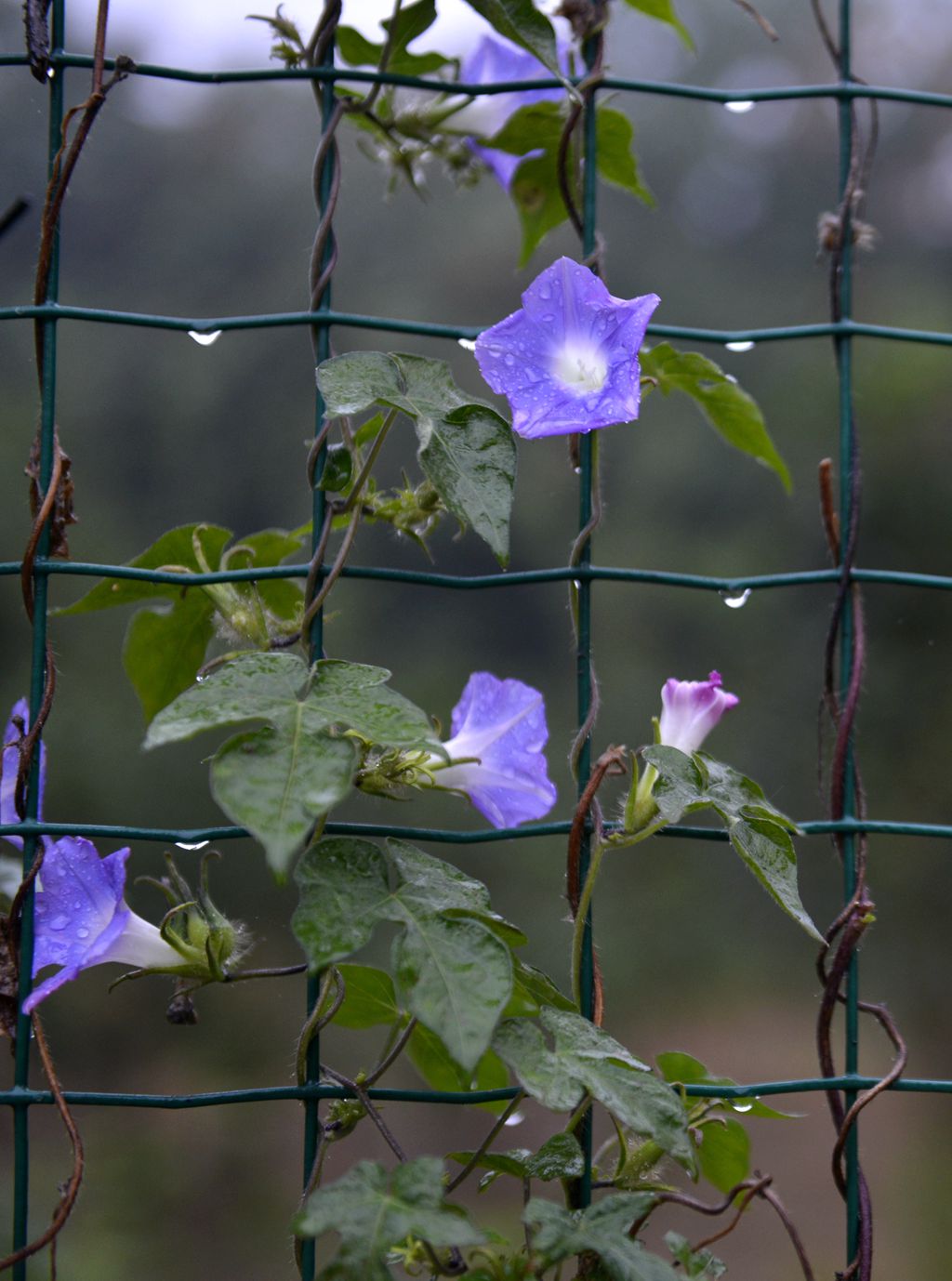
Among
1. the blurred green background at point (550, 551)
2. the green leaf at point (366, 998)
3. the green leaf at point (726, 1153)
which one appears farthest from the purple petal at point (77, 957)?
the blurred green background at point (550, 551)

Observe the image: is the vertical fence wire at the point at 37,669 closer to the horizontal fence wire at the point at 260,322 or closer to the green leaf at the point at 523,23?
the horizontal fence wire at the point at 260,322

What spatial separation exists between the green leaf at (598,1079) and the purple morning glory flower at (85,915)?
18cm

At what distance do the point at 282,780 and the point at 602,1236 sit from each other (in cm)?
24

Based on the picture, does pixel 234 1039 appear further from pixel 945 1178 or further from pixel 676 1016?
Result: pixel 945 1178

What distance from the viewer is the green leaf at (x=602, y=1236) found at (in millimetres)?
527

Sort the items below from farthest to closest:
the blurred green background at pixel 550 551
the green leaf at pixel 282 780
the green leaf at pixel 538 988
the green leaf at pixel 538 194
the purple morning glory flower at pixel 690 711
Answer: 1. the blurred green background at pixel 550 551
2. the green leaf at pixel 538 194
3. the purple morning glory flower at pixel 690 711
4. the green leaf at pixel 538 988
5. the green leaf at pixel 282 780

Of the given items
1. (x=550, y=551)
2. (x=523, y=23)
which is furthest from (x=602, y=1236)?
(x=550, y=551)

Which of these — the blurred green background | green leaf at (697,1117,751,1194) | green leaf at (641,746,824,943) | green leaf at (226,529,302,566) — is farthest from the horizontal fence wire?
the blurred green background

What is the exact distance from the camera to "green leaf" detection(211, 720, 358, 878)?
47 cm

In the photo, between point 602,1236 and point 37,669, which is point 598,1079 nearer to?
point 602,1236

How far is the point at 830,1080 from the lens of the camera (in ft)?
2.16

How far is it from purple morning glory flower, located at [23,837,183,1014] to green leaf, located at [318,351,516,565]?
237mm

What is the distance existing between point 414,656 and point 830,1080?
3.98 metres

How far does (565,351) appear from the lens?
0.65m
